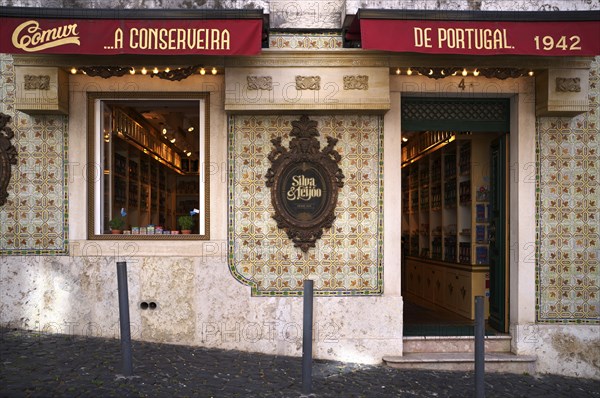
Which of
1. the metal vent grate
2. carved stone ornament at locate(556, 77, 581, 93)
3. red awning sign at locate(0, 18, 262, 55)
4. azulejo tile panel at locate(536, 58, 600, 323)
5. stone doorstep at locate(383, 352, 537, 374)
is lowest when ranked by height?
stone doorstep at locate(383, 352, 537, 374)

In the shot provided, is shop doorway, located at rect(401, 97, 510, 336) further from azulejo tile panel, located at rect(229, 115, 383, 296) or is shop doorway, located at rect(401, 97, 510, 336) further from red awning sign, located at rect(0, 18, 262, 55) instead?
red awning sign, located at rect(0, 18, 262, 55)

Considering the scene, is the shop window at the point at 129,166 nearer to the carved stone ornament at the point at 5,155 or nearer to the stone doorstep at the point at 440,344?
the carved stone ornament at the point at 5,155

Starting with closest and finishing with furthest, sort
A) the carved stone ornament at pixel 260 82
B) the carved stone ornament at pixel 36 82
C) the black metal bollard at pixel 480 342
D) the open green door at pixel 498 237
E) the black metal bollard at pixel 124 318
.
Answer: the black metal bollard at pixel 480 342
the black metal bollard at pixel 124 318
the carved stone ornament at pixel 36 82
the carved stone ornament at pixel 260 82
the open green door at pixel 498 237

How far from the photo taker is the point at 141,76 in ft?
28.0

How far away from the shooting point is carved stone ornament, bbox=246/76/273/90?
8.25 metres

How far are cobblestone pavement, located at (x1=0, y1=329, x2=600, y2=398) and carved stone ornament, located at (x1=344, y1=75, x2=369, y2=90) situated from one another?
351cm

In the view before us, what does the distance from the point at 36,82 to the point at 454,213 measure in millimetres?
7514

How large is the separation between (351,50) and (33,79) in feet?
13.1

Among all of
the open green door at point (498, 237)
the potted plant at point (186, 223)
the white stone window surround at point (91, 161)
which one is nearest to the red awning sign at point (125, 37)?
the white stone window surround at point (91, 161)

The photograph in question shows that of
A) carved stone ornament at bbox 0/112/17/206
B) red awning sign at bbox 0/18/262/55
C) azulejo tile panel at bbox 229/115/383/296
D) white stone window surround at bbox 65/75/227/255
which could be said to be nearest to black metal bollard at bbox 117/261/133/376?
white stone window surround at bbox 65/75/227/255

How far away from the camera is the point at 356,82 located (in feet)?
27.1

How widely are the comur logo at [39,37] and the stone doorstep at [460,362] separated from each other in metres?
5.46

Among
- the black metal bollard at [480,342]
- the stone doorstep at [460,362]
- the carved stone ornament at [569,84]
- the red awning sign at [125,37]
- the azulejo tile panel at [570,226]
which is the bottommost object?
the stone doorstep at [460,362]

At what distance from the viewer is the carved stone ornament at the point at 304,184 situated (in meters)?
8.46
